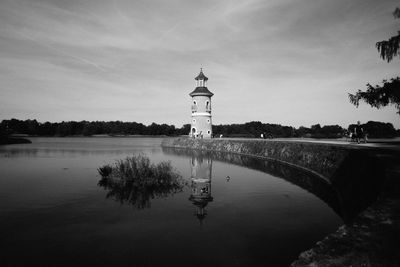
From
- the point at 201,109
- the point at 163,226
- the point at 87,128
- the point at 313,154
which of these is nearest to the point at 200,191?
the point at 163,226

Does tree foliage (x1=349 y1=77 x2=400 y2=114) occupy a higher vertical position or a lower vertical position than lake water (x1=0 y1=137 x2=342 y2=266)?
higher

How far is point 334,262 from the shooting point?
15.5 ft

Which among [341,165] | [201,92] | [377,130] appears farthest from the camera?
[201,92]

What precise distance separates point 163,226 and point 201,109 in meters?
47.3

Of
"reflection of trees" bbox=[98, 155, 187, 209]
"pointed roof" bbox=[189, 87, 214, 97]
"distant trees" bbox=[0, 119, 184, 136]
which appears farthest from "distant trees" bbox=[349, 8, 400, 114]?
"distant trees" bbox=[0, 119, 184, 136]

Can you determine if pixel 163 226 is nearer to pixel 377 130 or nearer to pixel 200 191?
pixel 200 191

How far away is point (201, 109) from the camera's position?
56969mm

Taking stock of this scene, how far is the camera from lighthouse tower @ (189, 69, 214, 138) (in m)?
56.7

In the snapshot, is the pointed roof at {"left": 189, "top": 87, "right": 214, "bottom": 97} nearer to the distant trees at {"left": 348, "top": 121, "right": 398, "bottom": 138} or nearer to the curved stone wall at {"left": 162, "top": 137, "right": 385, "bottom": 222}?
the curved stone wall at {"left": 162, "top": 137, "right": 385, "bottom": 222}

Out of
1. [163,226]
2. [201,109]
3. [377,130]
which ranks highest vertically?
[201,109]

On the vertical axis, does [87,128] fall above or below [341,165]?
above

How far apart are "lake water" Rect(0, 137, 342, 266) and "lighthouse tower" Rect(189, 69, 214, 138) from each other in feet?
130

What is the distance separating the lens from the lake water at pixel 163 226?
791 centimetres

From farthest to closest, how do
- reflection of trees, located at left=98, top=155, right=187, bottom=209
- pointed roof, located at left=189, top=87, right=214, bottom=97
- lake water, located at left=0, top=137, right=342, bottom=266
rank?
pointed roof, located at left=189, top=87, right=214, bottom=97 < reflection of trees, located at left=98, top=155, right=187, bottom=209 < lake water, located at left=0, top=137, right=342, bottom=266
